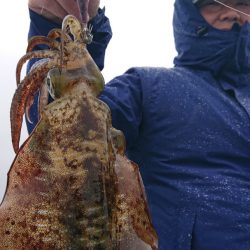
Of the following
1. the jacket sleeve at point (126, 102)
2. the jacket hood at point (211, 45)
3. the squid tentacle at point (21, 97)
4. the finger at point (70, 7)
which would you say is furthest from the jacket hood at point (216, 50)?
the squid tentacle at point (21, 97)

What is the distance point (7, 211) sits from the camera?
109 cm

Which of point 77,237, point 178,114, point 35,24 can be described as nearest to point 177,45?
point 178,114

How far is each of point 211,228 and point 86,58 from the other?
148 centimetres

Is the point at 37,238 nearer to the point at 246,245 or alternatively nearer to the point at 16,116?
the point at 16,116

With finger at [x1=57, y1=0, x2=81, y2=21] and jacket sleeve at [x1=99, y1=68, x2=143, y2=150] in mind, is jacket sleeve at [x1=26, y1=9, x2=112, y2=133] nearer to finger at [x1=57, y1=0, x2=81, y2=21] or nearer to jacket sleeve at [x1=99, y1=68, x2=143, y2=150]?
jacket sleeve at [x1=99, y1=68, x2=143, y2=150]

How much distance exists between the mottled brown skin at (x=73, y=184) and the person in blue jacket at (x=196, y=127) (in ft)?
3.50

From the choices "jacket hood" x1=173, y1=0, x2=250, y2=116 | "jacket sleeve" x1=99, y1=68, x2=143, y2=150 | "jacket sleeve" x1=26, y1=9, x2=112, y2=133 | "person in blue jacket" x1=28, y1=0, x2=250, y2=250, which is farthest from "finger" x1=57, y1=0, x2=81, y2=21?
"jacket hood" x1=173, y1=0, x2=250, y2=116

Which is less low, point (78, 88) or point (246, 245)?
point (78, 88)

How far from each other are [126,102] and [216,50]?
1.00 meters

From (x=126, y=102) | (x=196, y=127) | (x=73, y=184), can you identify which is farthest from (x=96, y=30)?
(x=73, y=184)

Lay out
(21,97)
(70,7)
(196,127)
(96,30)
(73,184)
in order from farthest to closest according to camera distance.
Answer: (196,127)
(96,30)
(70,7)
(21,97)
(73,184)

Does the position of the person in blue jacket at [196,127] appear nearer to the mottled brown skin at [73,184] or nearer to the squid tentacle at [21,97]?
the squid tentacle at [21,97]

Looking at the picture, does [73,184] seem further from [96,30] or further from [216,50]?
[216,50]

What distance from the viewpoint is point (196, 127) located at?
2.68 meters
